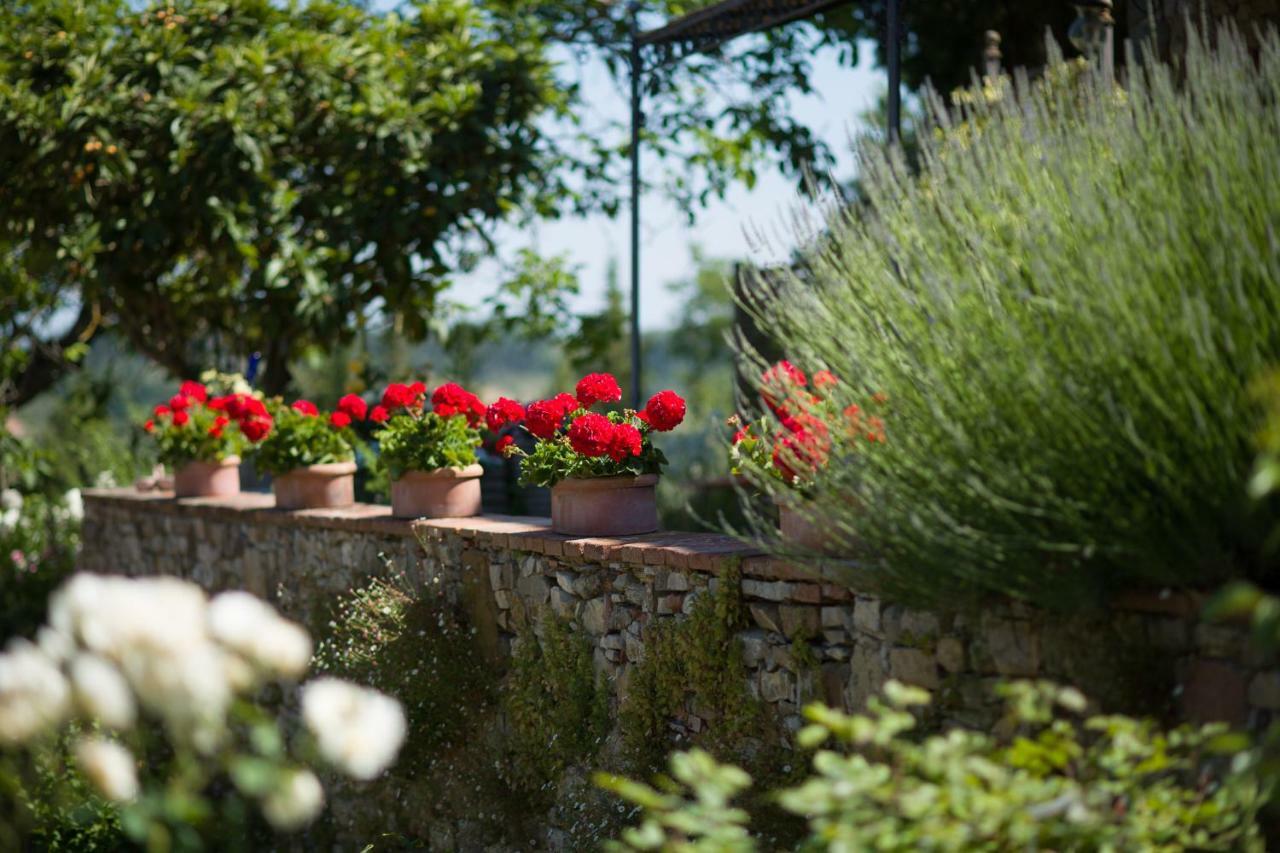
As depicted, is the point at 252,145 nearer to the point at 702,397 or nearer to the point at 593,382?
the point at 593,382

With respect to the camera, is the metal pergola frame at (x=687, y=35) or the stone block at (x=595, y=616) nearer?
the stone block at (x=595, y=616)

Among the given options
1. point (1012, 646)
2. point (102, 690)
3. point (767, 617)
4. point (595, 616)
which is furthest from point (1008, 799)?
point (595, 616)

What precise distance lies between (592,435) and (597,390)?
0.20 m

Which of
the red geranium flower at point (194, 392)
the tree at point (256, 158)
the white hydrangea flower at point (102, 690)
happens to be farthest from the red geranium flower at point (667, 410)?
the tree at point (256, 158)

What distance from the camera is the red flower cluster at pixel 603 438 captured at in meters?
4.18

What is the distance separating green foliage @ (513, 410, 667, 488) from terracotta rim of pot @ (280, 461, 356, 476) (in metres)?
1.78

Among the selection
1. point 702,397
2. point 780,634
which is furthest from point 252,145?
point 702,397

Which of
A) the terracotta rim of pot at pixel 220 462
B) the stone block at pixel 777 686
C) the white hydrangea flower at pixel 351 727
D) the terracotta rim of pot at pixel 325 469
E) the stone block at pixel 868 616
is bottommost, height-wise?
the stone block at pixel 777 686

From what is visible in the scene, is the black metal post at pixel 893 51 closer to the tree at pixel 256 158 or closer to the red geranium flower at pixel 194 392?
the tree at pixel 256 158

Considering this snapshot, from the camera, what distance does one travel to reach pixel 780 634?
3.43m

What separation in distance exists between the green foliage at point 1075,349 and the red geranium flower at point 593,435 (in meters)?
1.31

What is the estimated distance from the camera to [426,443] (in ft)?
16.9

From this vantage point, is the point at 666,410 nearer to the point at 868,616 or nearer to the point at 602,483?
the point at 602,483

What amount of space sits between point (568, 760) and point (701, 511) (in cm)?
412
